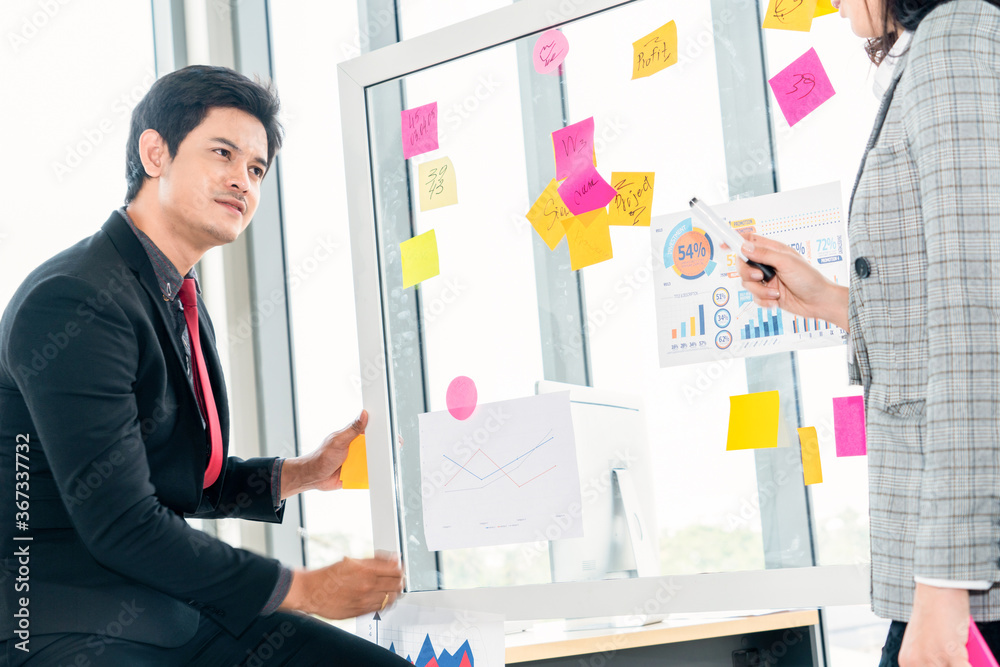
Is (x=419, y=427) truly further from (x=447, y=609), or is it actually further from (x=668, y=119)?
(x=668, y=119)

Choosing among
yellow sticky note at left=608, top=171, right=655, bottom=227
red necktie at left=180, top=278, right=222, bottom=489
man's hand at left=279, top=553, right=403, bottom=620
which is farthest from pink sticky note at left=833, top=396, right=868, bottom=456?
red necktie at left=180, top=278, right=222, bottom=489

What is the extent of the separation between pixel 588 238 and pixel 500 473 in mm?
454

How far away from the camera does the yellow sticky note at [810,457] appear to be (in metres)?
1.21

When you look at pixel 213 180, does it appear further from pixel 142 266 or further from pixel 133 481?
pixel 133 481

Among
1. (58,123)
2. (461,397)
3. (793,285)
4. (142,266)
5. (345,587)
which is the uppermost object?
(58,123)

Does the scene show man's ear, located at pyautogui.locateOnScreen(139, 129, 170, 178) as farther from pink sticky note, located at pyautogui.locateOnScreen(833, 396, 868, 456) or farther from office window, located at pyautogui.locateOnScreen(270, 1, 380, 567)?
pink sticky note, located at pyautogui.locateOnScreen(833, 396, 868, 456)

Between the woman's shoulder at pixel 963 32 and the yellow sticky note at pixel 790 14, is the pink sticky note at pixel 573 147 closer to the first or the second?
the yellow sticky note at pixel 790 14

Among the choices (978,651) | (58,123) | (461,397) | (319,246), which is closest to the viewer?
(978,651)

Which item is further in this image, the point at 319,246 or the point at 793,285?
Answer: the point at 319,246

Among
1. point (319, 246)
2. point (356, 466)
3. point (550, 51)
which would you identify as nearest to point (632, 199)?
point (550, 51)

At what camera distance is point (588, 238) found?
4.66 feet

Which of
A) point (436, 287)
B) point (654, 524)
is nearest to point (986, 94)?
point (654, 524)

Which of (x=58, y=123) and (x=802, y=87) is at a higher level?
(x=58, y=123)

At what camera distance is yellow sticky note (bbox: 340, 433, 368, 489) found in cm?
158
